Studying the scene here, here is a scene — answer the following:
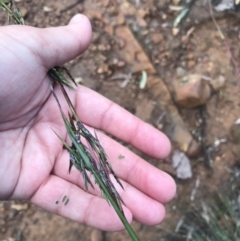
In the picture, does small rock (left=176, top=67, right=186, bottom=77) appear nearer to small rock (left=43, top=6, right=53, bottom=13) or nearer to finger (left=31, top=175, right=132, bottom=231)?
small rock (left=43, top=6, right=53, bottom=13)

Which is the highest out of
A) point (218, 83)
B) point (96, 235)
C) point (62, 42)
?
point (62, 42)

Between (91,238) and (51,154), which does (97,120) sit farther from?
(91,238)

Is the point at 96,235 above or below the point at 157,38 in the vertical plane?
below

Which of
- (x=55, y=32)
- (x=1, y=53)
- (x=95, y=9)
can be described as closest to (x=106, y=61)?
(x=95, y=9)

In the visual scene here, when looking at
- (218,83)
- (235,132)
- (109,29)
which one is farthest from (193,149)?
(109,29)

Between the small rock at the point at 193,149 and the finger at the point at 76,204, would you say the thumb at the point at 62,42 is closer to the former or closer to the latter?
the finger at the point at 76,204

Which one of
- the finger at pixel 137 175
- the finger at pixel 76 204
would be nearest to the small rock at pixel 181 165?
the finger at pixel 137 175

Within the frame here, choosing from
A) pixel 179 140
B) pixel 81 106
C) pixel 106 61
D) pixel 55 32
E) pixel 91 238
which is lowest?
pixel 91 238

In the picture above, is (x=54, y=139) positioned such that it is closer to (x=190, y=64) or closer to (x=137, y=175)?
(x=137, y=175)
